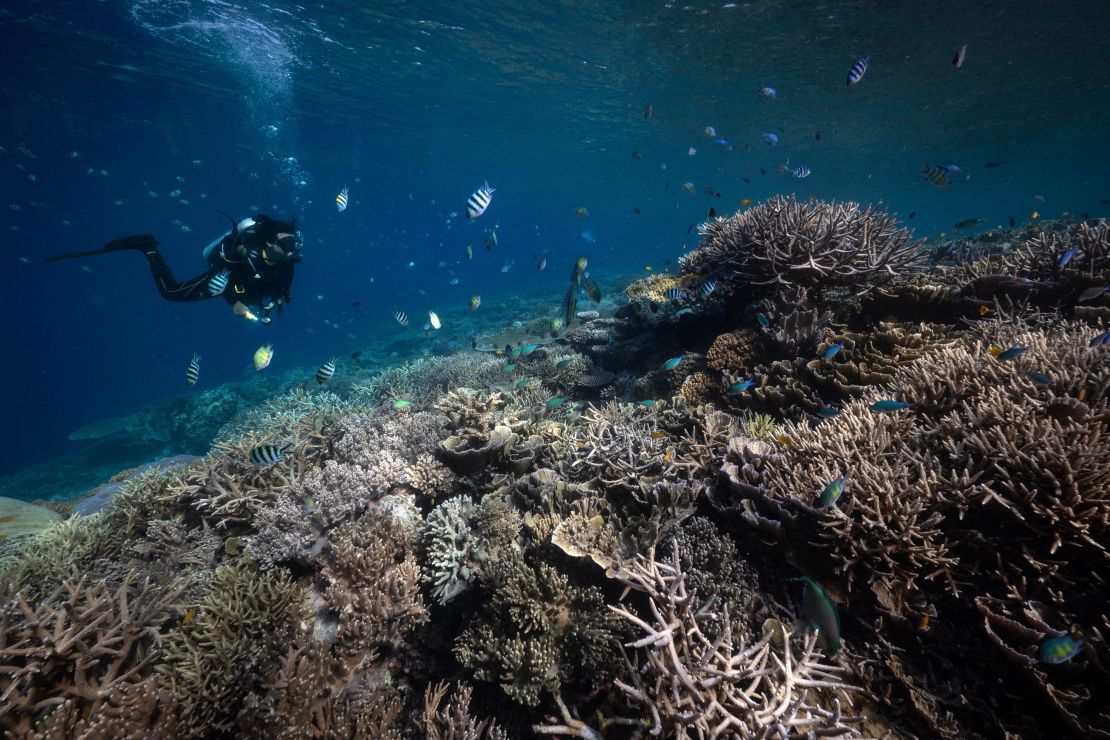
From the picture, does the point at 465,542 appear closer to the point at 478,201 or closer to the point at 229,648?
the point at 229,648

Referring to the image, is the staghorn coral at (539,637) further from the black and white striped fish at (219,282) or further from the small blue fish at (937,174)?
the small blue fish at (937,174)

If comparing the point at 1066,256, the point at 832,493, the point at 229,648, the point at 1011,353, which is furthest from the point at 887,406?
the point at 229,648

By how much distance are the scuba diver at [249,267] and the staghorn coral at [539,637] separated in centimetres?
739

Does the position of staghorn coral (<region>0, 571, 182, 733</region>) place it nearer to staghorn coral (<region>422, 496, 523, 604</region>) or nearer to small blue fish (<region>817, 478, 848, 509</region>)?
staghorn coral (<region>422, 496, 523, 604</region>)

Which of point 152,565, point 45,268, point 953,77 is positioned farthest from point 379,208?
point 152,565

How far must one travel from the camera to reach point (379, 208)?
85562 mm

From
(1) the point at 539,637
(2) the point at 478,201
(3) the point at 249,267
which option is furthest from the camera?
(3) the point at 249,267

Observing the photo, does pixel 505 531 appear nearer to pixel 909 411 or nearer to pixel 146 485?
pixel 909 411

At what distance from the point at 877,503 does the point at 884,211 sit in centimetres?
563

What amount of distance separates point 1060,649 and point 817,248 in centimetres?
454

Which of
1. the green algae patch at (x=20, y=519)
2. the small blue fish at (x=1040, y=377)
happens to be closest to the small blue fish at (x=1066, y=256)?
the small blue fish at (x=1040, y=377)

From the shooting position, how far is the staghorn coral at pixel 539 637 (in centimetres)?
300

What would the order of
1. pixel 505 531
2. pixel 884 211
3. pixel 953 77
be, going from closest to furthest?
pixel 505 531
pixel 884 211
pixel 953 77

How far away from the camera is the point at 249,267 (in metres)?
7.96
